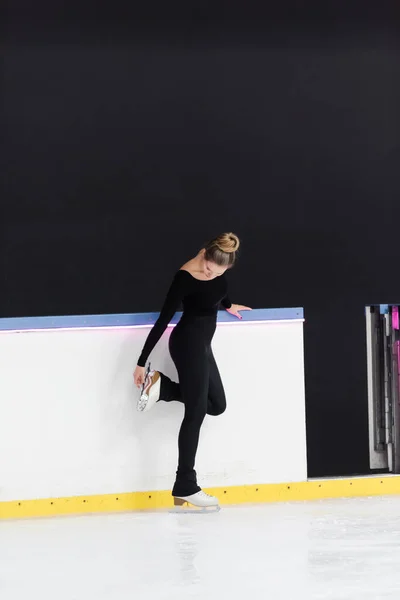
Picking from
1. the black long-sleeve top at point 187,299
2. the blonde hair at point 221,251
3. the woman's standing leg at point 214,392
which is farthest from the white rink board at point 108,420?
the blonde hair at point 221,251

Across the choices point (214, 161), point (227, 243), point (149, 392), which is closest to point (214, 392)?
point (149, 392)

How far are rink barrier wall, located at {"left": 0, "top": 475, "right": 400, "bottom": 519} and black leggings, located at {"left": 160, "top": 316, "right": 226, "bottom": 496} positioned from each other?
0.28m

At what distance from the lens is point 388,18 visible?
26.1 ft

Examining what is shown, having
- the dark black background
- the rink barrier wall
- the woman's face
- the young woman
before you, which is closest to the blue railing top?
the young woman

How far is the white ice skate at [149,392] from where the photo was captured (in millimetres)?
4848

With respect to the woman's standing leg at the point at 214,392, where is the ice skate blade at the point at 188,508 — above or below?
below

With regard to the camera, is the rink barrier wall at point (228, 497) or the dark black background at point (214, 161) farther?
the dark black background at point (214, 161)

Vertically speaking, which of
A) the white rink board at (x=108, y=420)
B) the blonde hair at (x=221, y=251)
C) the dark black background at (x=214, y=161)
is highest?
the dark black background at (x=214, y=161)

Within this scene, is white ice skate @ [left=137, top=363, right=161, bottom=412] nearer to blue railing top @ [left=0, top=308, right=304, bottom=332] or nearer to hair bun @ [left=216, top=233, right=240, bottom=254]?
blue railing top @ [left=0, top=308, right=304, bottom=332]

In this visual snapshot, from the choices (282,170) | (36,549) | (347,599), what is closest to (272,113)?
(282,170)

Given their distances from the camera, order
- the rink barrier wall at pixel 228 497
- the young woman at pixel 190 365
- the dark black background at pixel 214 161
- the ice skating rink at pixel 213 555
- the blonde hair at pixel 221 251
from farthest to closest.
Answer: the dark black background at pixel 214 161 → the rink barrier wall at pixel 228 497 → the young woman at pixel 190 365 → the blonde hair at pixel 221 251 → the ice skating rink at pixel 213 555

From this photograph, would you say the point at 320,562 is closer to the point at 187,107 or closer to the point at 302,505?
the point at 302,505

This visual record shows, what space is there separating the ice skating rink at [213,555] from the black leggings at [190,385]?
20 cm

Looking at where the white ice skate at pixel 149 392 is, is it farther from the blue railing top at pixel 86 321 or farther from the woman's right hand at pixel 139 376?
the blue railing top at pixel 86 321
